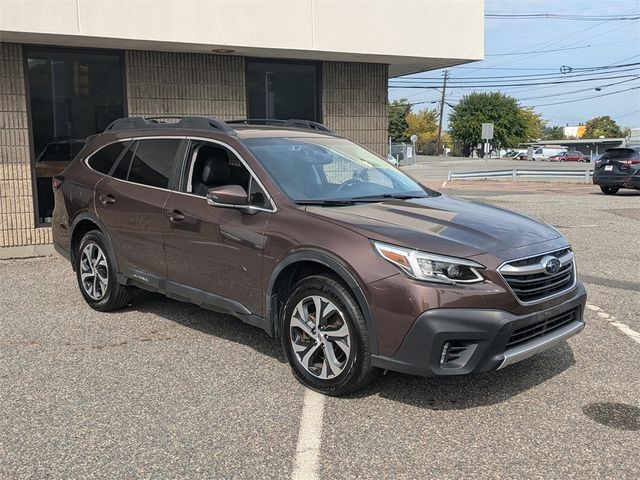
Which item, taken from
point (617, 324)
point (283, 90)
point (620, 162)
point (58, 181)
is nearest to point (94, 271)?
point (58, 181)

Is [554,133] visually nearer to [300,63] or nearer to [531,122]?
[531,122]

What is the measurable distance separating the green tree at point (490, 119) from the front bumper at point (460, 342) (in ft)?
287

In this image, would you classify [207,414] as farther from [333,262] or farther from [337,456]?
[333,262]

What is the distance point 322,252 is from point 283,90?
7.40 m

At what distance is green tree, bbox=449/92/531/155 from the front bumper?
8740 cm

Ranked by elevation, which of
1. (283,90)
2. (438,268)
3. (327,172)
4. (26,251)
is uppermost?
(283,90)

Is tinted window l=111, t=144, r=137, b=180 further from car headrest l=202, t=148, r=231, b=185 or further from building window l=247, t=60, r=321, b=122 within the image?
building window l=247, t=60, r=321, b=122

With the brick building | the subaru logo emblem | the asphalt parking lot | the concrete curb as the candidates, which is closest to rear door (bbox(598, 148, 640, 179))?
the brick building

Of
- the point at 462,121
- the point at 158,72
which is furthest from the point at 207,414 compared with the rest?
the point at 462,121

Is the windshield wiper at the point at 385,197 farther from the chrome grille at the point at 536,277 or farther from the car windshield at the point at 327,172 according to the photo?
the chrome grille at the point at 536,277

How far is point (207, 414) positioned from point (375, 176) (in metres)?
2.38

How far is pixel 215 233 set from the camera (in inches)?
182

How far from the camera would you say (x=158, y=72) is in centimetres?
975

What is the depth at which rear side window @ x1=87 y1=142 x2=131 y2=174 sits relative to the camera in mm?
→ 5914
